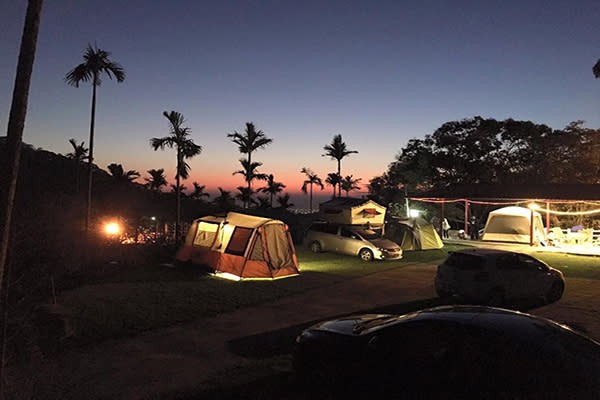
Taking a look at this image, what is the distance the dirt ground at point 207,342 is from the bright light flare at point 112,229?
9.18 meters

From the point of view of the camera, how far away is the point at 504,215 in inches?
1015

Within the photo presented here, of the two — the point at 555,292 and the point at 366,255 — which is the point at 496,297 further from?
the point at 366,255

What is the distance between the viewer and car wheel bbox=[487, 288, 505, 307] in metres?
10.3

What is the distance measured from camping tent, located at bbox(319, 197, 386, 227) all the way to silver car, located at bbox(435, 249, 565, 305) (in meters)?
10.5

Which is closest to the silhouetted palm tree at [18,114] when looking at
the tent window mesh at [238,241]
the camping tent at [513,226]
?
the tent window mesh at [238,241]

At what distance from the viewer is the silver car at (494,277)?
10.4 metres

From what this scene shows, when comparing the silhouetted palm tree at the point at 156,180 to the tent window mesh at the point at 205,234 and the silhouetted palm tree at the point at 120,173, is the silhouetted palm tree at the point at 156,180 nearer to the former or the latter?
the silhouetted palm tree at the point at 120,173

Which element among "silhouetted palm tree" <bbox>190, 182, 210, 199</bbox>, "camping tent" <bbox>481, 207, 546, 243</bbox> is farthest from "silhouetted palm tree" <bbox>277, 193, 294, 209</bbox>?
"camping tent" <bbox>481, 207, 546, 243</bbox>

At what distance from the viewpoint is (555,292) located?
Answer: 11.4 metres

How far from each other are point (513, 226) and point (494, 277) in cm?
1691

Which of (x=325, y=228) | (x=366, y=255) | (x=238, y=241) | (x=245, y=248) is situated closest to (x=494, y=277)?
(x=245, y=248)

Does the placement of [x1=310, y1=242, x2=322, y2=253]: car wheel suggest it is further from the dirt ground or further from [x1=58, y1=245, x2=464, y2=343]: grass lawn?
the dirt ground

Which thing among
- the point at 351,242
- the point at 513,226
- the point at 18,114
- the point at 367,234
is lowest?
the point at 351,242

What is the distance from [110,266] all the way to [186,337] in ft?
26.7
